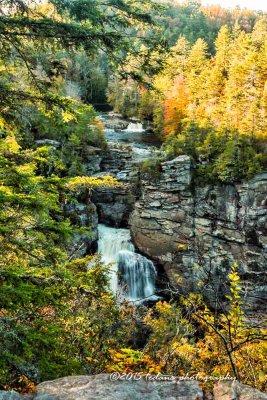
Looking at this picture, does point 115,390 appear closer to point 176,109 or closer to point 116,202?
point 116,202

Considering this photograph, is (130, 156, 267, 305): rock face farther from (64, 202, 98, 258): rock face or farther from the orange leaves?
the orange leaves

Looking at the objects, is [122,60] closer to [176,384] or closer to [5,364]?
[176,384]

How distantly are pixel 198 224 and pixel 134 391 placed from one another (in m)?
21.9

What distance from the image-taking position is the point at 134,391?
3299 mm

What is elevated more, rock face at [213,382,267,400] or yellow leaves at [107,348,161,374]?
rock face at [213,382,267,400]

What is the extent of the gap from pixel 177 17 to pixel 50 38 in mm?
105965

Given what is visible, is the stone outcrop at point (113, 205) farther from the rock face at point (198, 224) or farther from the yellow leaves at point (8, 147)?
the yellow leaves at point (8, 147)

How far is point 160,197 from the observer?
83.6ft

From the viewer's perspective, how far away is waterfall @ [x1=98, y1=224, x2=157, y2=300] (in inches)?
933

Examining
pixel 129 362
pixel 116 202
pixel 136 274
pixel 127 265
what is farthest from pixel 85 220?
pixel 129 362

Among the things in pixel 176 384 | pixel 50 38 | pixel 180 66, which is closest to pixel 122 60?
pixel 50 38

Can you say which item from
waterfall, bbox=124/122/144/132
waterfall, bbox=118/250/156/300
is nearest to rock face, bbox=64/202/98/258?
waterfall, bbox=118/250/156/300

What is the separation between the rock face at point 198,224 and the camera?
22859 mm

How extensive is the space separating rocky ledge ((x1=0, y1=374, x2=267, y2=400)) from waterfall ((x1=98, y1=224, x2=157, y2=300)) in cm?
1968
